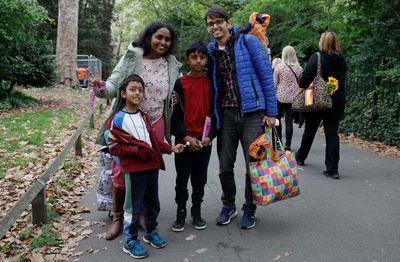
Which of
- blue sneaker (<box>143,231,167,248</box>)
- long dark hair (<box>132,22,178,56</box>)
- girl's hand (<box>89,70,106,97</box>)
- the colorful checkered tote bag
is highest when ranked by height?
long dark hair (<box>132,22,178,56</box>)

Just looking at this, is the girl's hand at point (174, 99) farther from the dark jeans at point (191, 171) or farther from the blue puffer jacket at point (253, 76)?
the blue puffer jacket at point (253, 76)

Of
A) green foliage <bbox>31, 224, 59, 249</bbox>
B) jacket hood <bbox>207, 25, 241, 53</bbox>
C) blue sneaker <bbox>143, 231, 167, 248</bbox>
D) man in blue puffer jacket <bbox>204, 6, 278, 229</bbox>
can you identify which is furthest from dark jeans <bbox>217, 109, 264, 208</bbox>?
green foliage <bbox>31, 224, 59, 249</bbox>

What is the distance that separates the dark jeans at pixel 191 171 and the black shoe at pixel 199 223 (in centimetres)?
17

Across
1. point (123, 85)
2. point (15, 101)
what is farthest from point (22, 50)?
point (123, 85)

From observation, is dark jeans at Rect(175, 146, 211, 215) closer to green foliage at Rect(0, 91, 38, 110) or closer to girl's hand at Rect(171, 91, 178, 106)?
girl's hand at Rect(171, 91, 178, 106)

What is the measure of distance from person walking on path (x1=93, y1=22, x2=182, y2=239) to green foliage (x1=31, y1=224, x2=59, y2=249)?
1.78ft

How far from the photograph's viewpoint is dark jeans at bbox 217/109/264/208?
4504mm

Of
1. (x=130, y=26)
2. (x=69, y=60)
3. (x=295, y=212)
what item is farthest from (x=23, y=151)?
(x=130, y=26)

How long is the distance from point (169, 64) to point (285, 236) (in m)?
2.11

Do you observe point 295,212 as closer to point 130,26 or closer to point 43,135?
point 43,135

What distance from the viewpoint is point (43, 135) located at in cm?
980

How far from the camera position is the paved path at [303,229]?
4086mm

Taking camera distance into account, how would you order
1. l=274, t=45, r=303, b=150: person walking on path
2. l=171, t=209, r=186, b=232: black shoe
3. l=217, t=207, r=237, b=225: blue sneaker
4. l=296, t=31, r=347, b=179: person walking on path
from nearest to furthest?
l=171, t=209, r=186, b=232: black shoe → l=217, t=207, r=237, b=225: blue sneaker → l=296, t=31, r=347, b=179: person walking on path → l=274, t=45, r=303, b=150: person walking on path

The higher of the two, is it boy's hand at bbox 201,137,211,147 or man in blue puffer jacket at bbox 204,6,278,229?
man in blue puffer jacket at bbox 204,6,278,229
